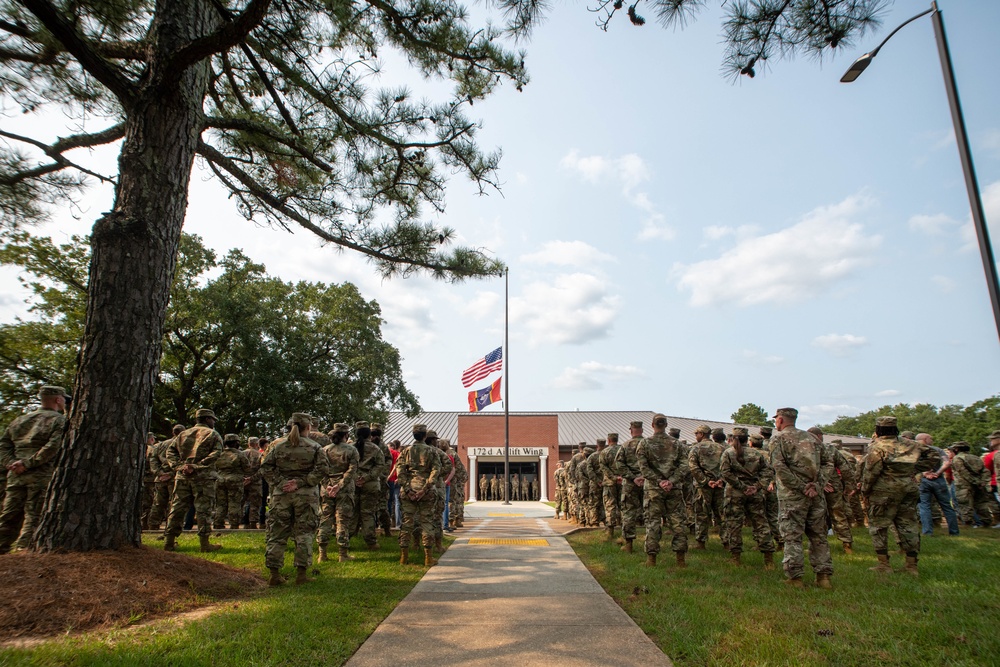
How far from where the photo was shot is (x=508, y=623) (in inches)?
187

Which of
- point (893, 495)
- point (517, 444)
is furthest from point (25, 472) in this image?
point (517, 444)

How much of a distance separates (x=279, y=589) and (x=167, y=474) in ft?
18.3

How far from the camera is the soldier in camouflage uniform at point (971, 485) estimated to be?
12555 millimetres

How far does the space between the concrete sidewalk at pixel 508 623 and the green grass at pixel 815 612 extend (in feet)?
0.97

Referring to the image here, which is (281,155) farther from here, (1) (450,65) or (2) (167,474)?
(2) (167,474)

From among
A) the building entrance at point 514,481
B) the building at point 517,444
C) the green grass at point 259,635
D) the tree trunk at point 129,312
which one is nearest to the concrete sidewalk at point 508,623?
the green grass at point 259,635

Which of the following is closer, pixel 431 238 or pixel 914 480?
pixel 914 480

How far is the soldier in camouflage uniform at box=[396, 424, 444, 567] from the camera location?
8125 mm

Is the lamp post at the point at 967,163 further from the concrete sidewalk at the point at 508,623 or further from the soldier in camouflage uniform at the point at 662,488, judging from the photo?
the concrete sidewalk at the point at 508,623

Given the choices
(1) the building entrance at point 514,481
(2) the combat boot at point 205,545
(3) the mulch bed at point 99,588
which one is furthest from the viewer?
Answer: (1) the building entrance at point 514,481

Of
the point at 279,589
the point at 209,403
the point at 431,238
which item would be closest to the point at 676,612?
the point at 279,589

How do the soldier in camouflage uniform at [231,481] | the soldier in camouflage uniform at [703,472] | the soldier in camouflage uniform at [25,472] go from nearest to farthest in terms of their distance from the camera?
the soldier in camouflage uniform at [25,472]
the soldier in camouflage uniform at [703,472]
the soldier in camouflage uniform at [231,481]

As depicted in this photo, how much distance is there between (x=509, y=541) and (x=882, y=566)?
602cm

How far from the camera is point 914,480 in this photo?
702 centimetres
